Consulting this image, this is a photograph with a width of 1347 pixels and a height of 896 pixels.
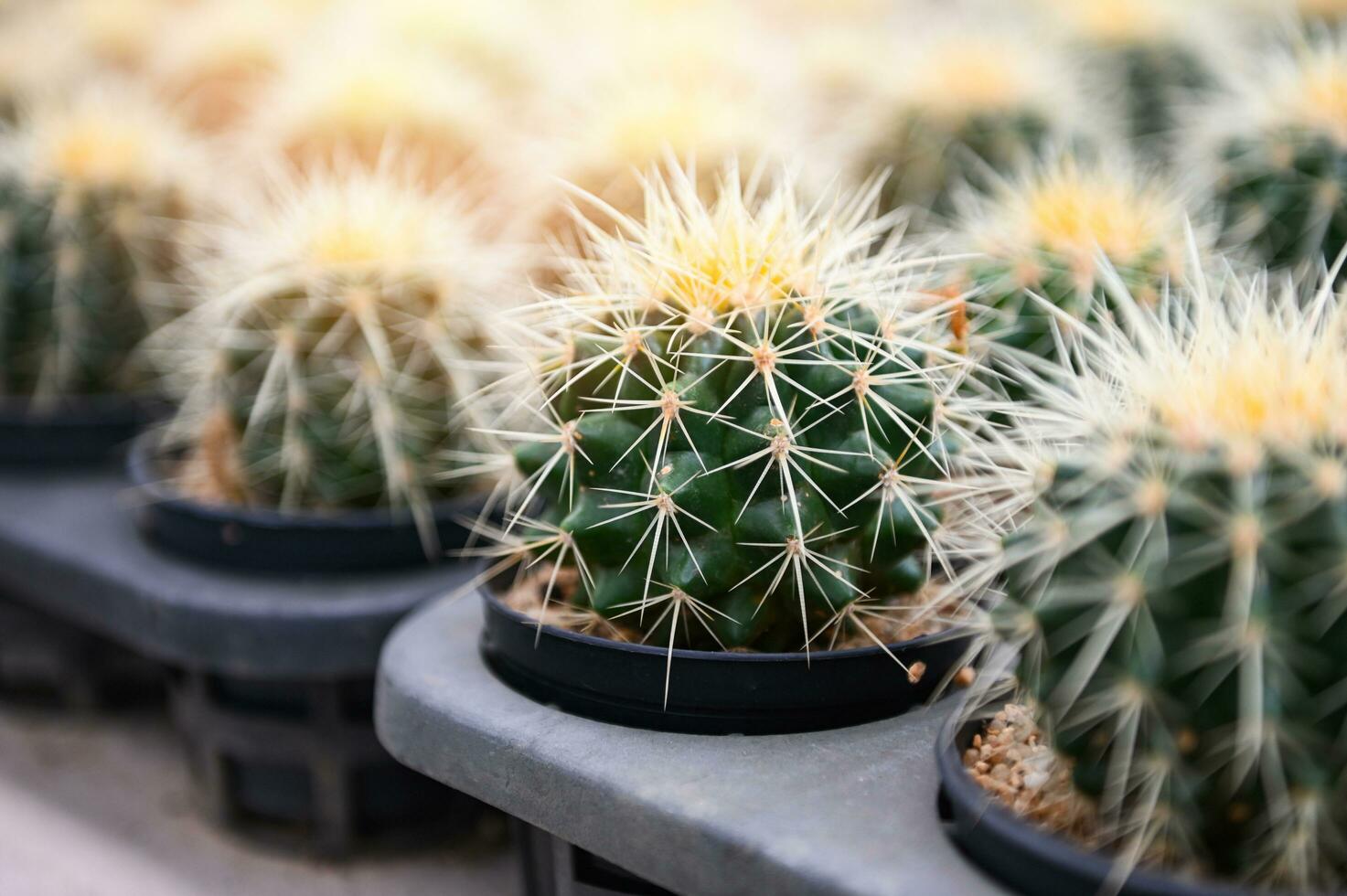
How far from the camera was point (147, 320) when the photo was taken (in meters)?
2.38

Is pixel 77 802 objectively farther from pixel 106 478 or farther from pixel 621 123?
pixel 621 123

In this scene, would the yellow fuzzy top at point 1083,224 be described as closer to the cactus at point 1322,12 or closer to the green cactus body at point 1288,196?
the green cactus body at point 1288,196

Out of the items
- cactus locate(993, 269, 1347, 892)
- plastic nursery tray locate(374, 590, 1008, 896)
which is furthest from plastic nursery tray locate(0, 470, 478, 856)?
cactus locate(993, 269, 1347, 892)

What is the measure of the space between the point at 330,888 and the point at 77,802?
0.50 metres

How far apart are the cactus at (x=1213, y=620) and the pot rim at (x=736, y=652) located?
0.89 ft

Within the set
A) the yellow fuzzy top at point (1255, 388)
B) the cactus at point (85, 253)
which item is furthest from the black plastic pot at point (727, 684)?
the cactus at point (85, 253)

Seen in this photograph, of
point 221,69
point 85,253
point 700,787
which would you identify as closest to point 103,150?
point 85,253

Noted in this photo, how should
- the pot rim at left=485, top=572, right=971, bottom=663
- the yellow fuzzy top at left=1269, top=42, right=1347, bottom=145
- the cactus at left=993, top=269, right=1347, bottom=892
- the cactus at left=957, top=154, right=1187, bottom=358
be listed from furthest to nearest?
the yellow fuzzy top at left=1269, top=42, right=1347, bottom=145, the cactus at left=957, top=154, right=1187, bottom=358, the pot rim at left=485, top=572, right=971, bottom=663, the cactus at left=993, top=269, right=1347, bottom=892

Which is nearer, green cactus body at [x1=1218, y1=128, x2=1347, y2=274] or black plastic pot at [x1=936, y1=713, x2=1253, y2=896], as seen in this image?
black plastic pot at [x1=936, y1=713, x2=1253, y2=896]

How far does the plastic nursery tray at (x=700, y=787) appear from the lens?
3.52 ft

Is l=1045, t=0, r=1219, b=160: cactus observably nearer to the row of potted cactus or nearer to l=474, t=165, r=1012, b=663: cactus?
the row of potted cactus

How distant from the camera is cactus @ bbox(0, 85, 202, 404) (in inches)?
89.7

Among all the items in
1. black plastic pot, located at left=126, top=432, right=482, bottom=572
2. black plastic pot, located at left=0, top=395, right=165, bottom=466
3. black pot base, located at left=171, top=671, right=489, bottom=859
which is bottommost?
black pot base, located at left=171, top=671, right=489, bottom=859

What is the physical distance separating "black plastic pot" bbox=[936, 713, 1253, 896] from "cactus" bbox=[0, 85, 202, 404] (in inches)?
69.7
